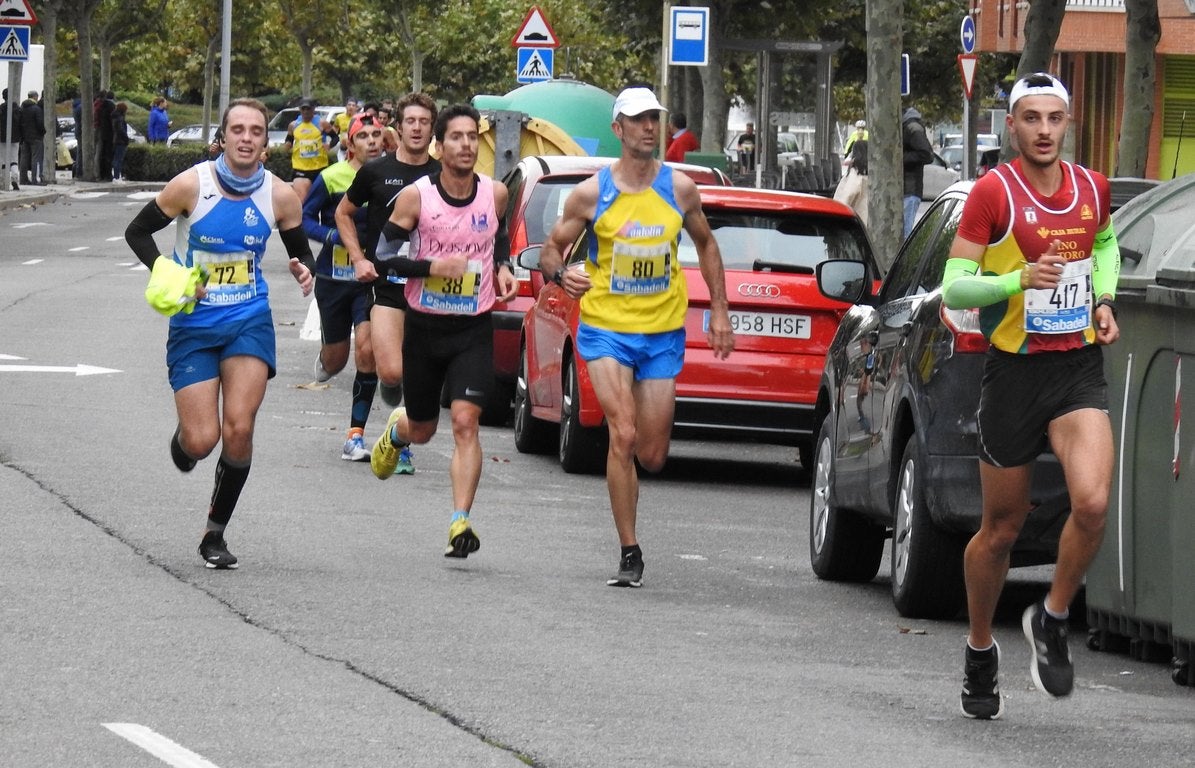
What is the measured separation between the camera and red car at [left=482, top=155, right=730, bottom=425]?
1512 centimetres

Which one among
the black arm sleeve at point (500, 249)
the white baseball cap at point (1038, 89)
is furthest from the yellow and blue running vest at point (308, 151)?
the white baseball cap at point (1038, 89)

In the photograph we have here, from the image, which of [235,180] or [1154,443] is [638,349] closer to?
[235,180]

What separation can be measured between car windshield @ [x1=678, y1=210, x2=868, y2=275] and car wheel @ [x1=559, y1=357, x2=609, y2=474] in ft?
3.06

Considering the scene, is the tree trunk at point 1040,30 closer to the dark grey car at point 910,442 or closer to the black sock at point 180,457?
the dark grey car at point 910,442

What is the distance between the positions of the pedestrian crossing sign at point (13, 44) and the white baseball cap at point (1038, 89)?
120 ft

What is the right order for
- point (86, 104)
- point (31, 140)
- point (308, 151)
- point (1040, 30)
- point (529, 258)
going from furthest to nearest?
point (86, 104) → point (31, 140) → point (308, 151) → point (1040, 30) → point (529, 258)

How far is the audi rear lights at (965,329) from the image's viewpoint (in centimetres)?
836

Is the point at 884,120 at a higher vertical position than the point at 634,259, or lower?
higher

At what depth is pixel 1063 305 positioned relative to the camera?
7.01 meters

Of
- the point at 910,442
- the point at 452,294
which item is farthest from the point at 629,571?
the point at 452,294

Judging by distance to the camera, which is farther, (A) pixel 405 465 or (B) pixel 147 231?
(A) pixel 405 465

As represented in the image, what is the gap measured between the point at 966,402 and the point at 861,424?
132 centimetres

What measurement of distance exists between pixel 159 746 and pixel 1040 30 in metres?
17.2

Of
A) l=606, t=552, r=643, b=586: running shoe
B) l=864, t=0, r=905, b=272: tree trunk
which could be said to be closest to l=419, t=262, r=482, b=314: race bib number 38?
l=606, t=552, r=643, b=586: running shoe
